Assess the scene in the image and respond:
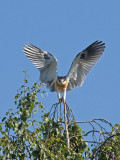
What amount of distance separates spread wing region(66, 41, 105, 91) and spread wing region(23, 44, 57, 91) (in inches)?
12.8

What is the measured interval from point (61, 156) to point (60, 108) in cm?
125

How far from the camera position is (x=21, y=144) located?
16.1ft

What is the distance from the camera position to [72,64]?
7988 millimetres

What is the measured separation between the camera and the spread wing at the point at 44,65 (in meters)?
7.99

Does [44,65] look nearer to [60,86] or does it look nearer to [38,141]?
[60,86]

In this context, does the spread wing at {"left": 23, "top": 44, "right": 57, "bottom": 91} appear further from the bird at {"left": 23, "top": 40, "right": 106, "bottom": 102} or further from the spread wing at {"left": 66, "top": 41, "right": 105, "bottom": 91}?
the spread wing at {"left": 66, "top": 41, "right": 105, "bottom": 91}

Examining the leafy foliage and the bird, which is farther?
the bird

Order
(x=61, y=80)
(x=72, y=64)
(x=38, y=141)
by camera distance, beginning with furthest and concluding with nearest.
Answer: (x=72, y=64) < (x=61, y=80) < (x=38, y=141)

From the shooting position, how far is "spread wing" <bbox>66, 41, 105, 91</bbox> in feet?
26.2

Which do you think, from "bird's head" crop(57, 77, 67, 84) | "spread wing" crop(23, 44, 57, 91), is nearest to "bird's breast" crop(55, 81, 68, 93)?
"bird's head" crop(57, 77, 67, 84)

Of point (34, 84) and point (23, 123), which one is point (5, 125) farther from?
point (34, 84)

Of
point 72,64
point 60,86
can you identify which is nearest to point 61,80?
point 60,86

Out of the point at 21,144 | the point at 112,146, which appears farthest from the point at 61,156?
the point at 112,146

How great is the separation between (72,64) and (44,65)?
1.84 ft
